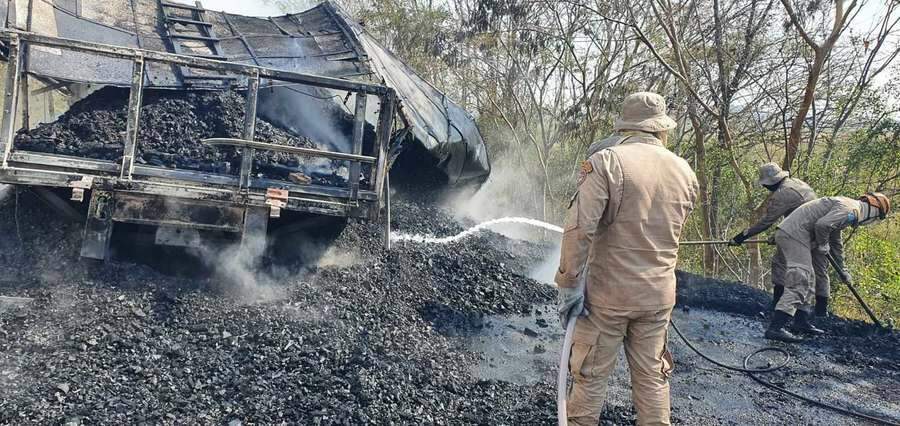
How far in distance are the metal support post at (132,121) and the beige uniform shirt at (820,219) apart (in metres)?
5.56

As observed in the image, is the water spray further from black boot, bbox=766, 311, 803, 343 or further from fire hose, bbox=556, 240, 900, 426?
black boot, bbox=766, 311, 803, 343

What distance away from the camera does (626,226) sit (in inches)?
103

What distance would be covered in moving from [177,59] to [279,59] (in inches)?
102

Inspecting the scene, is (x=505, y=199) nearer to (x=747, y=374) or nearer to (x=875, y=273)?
(x=875, y=273)

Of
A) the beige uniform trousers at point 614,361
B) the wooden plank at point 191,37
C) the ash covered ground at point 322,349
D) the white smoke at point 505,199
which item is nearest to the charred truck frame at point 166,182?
the ash covered ground at point 322,349

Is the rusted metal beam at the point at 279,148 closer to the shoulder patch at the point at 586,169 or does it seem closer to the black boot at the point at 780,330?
the shoulder patch at the point at 586,169

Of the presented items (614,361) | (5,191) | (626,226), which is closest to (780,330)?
(614,361)

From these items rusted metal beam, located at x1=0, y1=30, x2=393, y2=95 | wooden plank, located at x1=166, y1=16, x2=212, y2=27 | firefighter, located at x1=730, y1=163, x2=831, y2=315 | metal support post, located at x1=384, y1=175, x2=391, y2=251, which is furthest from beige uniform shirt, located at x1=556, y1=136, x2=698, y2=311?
wooden plank, located at x1=166, y1=16, x2=212, y2=27

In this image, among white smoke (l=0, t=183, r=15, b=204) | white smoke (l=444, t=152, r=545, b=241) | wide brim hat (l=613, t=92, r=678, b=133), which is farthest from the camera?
white smoke (l=444, t=152, r=545, b=241)

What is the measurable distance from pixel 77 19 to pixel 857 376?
7.15m

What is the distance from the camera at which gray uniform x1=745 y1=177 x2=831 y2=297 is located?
5762 millimetres

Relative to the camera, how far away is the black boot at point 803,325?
214 inches

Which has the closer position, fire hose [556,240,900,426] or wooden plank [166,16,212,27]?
fire hose [556,240,900,426]

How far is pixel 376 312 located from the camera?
4.15m
